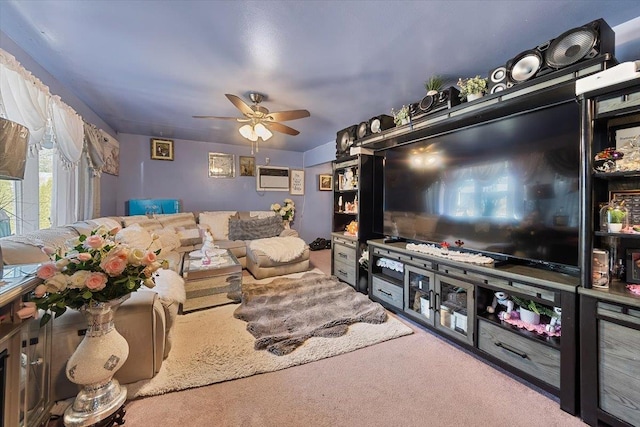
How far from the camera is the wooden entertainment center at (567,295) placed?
1.20 m

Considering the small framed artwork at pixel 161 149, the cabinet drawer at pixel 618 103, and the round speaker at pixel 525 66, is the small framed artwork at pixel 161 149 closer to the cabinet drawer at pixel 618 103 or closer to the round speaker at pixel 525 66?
the round speaker at pixel 525 66

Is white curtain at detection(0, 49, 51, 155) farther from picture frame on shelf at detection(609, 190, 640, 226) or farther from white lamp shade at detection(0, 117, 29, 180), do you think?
picture frame on shelf at detection(609, 190, 640, 226)

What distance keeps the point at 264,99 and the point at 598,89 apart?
103 inches

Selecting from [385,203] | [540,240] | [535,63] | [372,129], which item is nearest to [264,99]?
[372,129]

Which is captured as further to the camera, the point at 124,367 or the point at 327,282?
the point at 327,282

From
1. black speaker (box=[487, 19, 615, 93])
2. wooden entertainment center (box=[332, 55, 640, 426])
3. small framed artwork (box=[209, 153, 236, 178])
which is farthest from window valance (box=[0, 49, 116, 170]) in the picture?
black speaker (box=[487, 19, 615, 93])

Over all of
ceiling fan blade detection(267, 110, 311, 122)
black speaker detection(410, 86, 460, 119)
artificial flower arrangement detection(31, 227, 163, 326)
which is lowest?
artificial flower arrangement detection(31, 227, 163, 326)

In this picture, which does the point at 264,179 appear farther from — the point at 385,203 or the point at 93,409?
the point at 93,409

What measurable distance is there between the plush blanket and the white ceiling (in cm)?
197

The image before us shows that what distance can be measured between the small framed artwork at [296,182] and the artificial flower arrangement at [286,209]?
0.32 m

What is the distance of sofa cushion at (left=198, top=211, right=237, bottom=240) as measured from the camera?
4336 millimetres

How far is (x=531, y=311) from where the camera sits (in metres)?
1.60

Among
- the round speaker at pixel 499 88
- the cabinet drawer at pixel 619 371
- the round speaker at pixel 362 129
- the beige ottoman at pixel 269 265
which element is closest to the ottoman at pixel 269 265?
the beige ottoman at pixel 269 265

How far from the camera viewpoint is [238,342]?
1950mm
